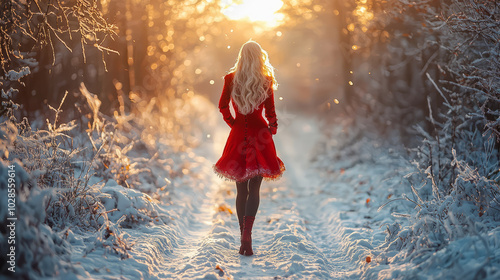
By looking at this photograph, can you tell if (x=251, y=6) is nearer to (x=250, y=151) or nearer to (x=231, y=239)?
(x=250, y=151)

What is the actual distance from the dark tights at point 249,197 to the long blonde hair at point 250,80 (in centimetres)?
92

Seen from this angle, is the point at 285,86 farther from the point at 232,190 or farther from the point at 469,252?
the point at 469,252

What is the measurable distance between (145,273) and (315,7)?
11.9m

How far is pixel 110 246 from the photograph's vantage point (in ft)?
12.8

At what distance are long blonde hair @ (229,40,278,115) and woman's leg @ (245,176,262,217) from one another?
0.89 m

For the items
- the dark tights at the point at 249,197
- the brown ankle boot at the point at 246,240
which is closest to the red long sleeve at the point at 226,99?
the dark tights at the point at 249,197

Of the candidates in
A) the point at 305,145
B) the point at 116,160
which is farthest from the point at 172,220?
the point at 305,145

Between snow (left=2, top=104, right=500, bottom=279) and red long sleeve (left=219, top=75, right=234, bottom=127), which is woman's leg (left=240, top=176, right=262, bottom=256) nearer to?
snow (left=2, top=104, right=500, bottom=279)

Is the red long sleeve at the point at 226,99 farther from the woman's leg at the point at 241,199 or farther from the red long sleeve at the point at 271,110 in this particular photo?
the woman's leg at the point at 241,199

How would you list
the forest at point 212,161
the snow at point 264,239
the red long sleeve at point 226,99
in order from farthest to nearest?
the red long sleeve at point 226,99
the forest at point 212,161
the snow at point 264,239

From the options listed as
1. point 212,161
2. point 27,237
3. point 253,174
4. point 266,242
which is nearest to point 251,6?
point 253,174

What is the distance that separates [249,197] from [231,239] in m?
0.97

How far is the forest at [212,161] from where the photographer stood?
3.60m

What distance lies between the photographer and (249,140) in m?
4.79
